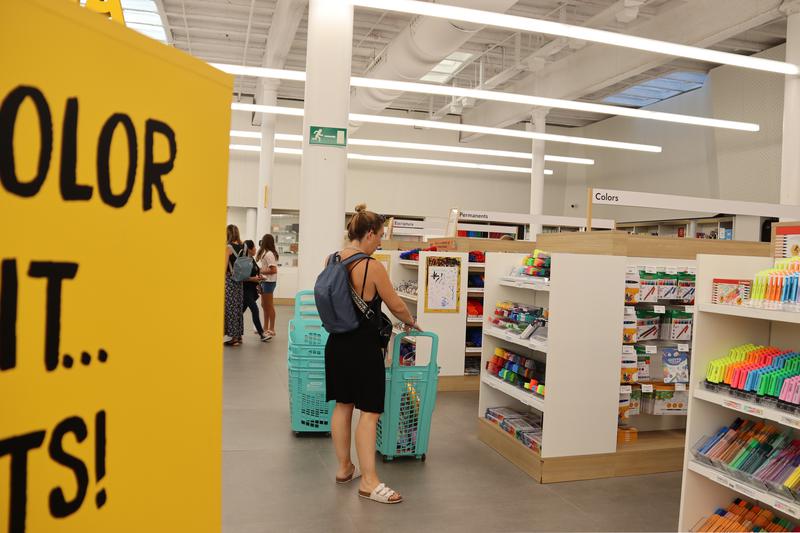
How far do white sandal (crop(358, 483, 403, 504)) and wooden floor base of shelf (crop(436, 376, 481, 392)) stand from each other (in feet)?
10.4

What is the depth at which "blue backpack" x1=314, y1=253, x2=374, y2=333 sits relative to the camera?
3.50 meters

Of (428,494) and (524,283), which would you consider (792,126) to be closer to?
(524,283)

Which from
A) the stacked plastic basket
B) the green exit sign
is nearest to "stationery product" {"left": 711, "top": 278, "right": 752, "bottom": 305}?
the stacked plastic basket

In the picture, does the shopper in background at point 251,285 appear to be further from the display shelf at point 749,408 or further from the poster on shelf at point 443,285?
the display shelf at point 749,408

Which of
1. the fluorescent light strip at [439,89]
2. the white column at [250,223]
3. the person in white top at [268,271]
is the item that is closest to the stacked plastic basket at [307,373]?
the fluorescent light strip at [439,89]

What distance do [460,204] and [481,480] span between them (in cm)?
1398

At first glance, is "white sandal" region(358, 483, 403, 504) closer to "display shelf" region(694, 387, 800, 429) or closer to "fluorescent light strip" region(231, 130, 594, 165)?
"display shelf" region(694, 387, 800, 429)

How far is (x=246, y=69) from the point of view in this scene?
7.11 metres

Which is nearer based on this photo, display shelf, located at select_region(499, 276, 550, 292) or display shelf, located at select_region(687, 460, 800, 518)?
display shelf, located at select_region(687, 460, 800, 518)

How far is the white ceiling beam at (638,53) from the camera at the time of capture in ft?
26.3

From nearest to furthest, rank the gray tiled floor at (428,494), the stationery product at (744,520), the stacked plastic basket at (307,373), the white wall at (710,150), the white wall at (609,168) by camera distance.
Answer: the stationery product at (744,520)
the gray tiled floor at (428,494)
the stacked plastic basket at (307,373)
the white wall at (710,150)
the white wall at (609,168)

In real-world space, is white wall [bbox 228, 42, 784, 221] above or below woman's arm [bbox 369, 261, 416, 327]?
above

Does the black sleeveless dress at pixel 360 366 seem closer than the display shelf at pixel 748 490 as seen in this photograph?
No

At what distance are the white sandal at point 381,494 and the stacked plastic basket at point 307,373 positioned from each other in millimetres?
1243
